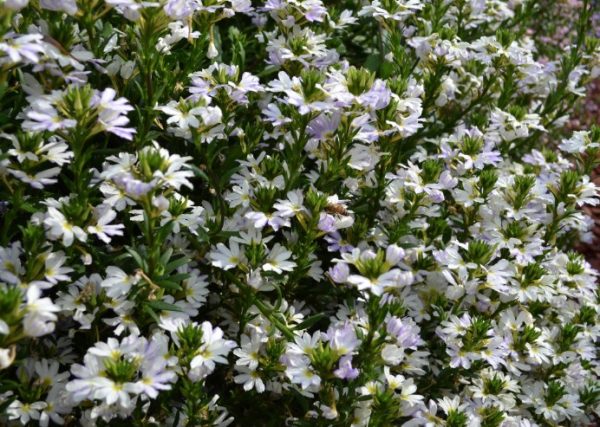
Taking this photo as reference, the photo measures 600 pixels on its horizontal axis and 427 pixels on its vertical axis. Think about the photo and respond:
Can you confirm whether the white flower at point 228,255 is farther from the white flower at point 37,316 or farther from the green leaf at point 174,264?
the white flower at point 37,316

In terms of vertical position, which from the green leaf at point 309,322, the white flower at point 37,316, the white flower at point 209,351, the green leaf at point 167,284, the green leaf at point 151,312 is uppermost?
the white flower at point 37,316

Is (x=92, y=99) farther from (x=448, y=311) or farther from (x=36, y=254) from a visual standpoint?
(x=448, y=311)

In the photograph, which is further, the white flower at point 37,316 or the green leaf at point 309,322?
the green leaf at point 309,322

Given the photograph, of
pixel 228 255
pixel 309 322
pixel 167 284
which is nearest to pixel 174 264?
pixel 167 284

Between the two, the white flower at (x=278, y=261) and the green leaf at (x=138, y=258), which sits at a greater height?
the green leaf at (x=138, y=258)

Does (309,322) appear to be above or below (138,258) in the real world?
below

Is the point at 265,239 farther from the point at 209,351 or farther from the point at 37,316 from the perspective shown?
the point at 37,316

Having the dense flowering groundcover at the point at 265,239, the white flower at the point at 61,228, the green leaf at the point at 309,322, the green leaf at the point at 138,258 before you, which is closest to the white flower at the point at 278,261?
the dense flowering groundcover at the point at 265,239

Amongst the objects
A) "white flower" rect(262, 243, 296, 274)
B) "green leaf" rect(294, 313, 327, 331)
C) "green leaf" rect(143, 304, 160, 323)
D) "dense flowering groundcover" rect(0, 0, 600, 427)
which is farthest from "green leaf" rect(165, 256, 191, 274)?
"green leaf" rect(294, 313, 327, 331)

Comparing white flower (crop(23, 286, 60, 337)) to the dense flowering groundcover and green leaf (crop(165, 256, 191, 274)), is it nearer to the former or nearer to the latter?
the dense flowering groundcover
